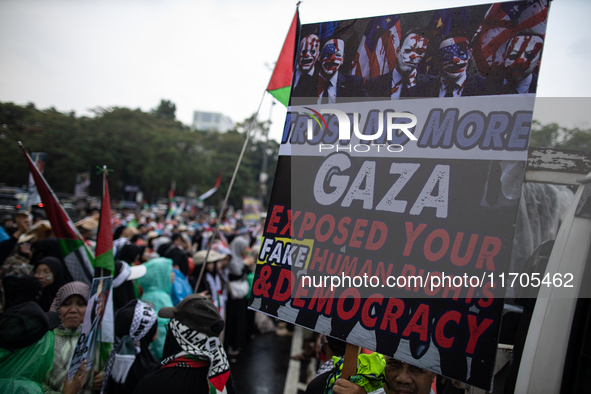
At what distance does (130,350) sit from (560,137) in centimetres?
415

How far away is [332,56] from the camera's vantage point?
6.45 feet

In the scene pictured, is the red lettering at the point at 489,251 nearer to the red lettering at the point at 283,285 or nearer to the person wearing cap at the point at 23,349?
the red lettering at the point at 283,285

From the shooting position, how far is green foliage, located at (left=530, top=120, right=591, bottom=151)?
2637 mm

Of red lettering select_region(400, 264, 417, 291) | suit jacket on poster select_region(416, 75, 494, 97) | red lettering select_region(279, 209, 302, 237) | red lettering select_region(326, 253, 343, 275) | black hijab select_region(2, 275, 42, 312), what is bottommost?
black hijab select_region(2, 275, 42, 312)

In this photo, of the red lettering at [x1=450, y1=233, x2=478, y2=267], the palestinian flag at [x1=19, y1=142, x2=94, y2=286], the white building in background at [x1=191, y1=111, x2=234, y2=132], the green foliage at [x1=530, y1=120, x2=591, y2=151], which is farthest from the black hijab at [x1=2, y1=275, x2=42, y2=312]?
the white building in background at [x1=191, y1=111, x2=234, y2=132]

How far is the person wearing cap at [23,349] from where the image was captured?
2123 millimetres

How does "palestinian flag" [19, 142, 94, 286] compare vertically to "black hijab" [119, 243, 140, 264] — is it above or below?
above

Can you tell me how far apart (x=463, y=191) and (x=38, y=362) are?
2794 mm

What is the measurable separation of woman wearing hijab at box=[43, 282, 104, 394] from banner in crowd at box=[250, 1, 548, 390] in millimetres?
1762

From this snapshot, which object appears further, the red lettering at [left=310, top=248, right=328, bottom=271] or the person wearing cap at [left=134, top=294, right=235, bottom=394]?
the person wearing cap at [left=134, top=294, right=235, bottom=394]

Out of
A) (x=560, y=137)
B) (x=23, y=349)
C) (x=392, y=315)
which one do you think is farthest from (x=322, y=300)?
(x=560, y=137)

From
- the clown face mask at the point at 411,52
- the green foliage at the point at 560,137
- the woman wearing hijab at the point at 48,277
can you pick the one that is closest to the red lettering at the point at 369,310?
the clown face mask at the point at 411,52

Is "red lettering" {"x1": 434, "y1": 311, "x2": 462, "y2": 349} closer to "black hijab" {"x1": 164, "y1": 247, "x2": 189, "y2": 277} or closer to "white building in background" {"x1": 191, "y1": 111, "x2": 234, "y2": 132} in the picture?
"black hijab" {"x1": 164, "y1": 247, "x2": 189, "y2": 277}

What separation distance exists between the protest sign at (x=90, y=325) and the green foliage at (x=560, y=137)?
3.46 metres
